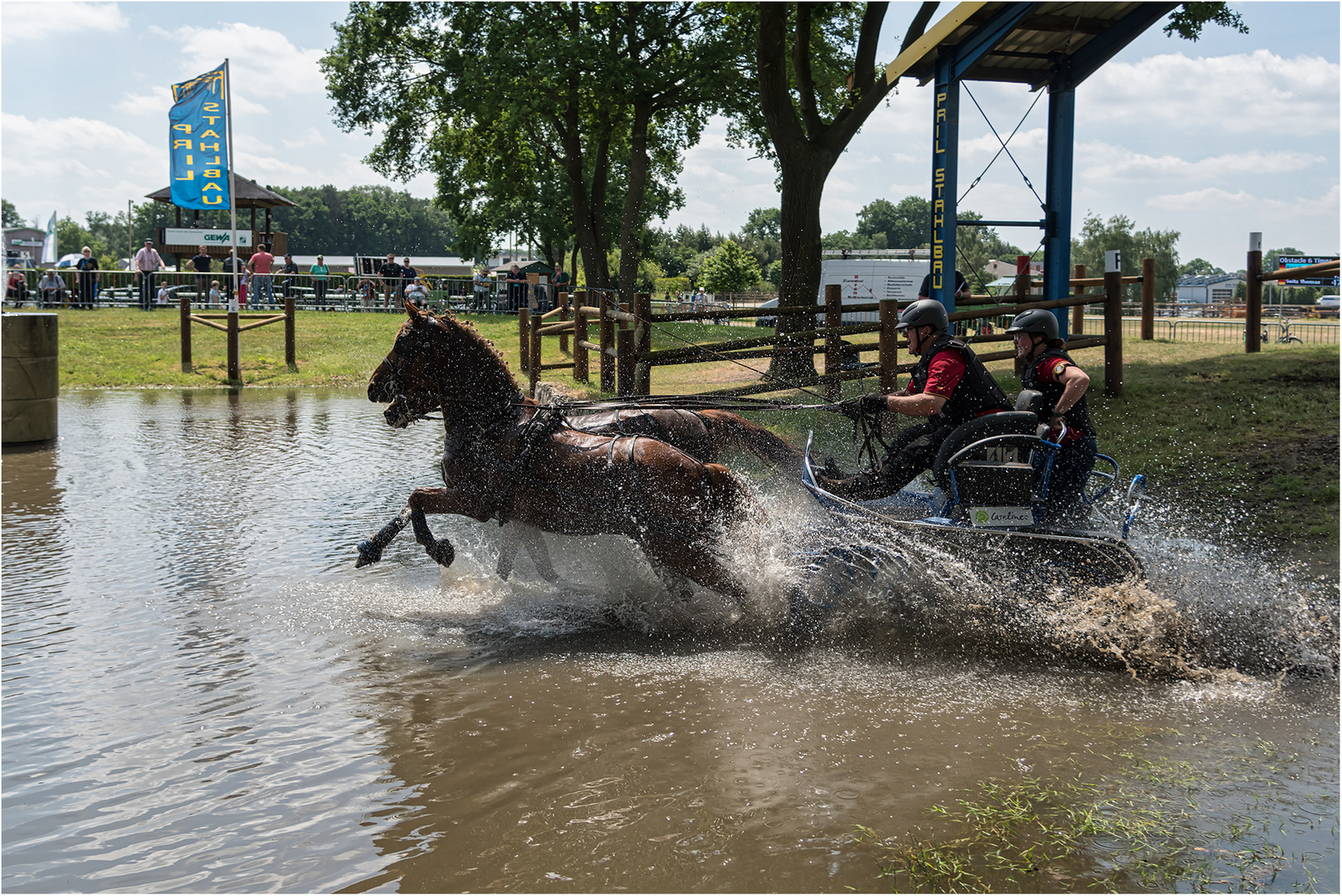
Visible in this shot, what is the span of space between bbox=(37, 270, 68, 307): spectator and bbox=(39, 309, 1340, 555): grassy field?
226 inches

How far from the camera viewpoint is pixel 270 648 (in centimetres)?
565

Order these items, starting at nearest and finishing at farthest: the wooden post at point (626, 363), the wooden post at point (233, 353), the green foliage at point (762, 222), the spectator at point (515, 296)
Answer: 1. the wooden post at point (626, 363)
2. the wooden post at point (233, 353)
3. the spectator at point (515, 296)
4. the green foliage at point (762, 222)

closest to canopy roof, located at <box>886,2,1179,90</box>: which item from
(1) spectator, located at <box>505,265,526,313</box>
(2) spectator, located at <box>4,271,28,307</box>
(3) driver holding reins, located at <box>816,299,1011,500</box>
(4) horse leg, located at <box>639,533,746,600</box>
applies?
(3) driver holding reins, located at <box>816,299,1011,500</box>

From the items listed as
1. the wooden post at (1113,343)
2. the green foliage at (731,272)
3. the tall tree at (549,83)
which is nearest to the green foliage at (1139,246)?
the green foliage at (731,272)

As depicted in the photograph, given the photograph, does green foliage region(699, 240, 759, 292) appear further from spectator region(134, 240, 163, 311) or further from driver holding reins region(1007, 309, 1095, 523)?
driver holding reins region(1007, 309, 1095, 523)

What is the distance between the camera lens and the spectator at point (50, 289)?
86.0 feet

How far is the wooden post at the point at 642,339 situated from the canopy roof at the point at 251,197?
28646mm

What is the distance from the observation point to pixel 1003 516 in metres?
5.28

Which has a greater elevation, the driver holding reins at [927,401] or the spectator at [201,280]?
the spectator at [201,280]

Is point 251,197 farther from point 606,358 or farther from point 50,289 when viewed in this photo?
point 606,358

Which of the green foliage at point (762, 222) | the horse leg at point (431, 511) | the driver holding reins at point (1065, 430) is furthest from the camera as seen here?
the green foliage at point (762, 222)

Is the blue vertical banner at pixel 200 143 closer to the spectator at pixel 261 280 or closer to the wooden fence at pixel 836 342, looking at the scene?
the spectator at pixel 261 280

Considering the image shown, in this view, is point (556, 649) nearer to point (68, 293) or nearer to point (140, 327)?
point (140, 327)

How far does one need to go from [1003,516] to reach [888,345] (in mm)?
6788
